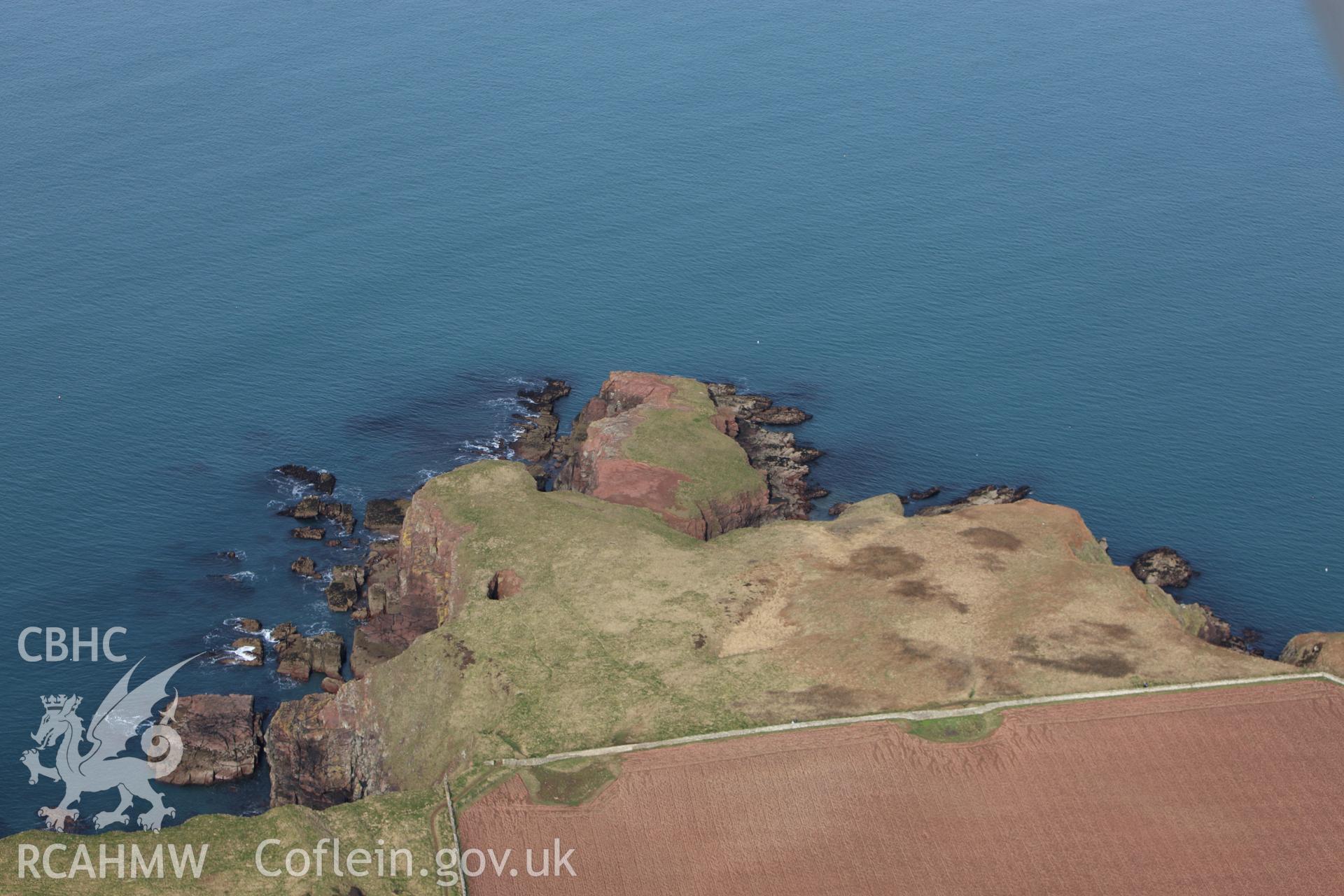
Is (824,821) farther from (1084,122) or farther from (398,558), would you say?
(1084,122)

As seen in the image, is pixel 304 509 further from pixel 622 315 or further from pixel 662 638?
pixel 622 315

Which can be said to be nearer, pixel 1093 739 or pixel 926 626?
pixel 1093 739

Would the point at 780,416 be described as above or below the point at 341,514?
above

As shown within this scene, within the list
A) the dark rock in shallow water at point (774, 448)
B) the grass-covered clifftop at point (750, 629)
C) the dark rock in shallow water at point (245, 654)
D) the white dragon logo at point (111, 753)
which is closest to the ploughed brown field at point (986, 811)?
the grass-covered clifftop at point (750, 629)

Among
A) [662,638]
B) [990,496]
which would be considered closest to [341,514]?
[662,638]

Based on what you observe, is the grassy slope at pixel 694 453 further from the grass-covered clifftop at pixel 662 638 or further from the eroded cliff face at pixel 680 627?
the grass-covered clifftop at pixel 662 638

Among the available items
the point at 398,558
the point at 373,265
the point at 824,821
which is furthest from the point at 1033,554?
the point at 373,265

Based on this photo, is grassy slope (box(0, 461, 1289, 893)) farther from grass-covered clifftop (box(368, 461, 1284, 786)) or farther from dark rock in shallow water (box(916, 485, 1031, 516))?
dark rock in shallow water (box(916, 485, 1031, 516))
